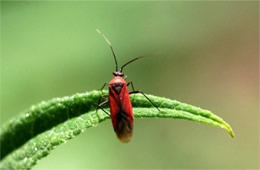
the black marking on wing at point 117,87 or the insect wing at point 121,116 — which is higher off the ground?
the black marking on wing at point 117,87

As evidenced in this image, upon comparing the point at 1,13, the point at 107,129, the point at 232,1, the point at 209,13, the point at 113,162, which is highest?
the point at 232,1

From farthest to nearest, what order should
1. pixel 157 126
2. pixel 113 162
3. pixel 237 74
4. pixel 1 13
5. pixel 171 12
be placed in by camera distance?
pixel 237 74, pixel 171 12, pixel 157 126, pixel 1 13, pixel 113 162

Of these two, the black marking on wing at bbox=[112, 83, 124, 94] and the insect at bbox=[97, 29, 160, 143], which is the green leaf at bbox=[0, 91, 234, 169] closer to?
the insect at bbox=[97, 29, 160, 143]

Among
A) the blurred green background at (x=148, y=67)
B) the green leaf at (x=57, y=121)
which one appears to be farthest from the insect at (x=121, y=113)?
the blurred green background at (x=148, y=67)

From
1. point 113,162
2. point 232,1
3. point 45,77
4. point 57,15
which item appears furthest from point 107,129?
point 232,1

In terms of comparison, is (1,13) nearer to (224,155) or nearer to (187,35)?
(187,35)

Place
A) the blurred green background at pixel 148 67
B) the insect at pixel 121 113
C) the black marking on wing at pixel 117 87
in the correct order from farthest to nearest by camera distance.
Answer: the blurred green background at pixel 148 67 < the black marking on wing at pixel 117 87 < the insect at pixel 121 113

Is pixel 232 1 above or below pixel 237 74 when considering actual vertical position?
above

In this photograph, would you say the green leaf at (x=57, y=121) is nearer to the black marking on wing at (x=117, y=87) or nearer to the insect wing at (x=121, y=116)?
the insect wing at (x=121, y=116)
